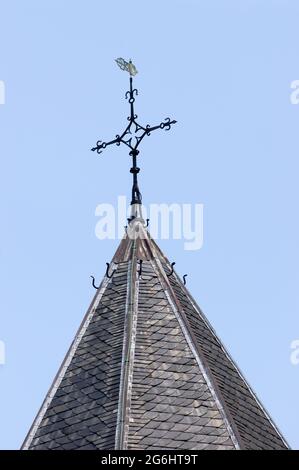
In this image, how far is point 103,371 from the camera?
286 feet

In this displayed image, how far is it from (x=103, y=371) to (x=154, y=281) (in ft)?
9.96

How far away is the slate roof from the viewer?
280ft

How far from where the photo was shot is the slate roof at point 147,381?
85438 millimetres

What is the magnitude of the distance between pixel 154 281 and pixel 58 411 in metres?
3.98

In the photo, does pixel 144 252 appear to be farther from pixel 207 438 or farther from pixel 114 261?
pixel 207 438

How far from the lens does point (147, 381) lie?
86.5m
